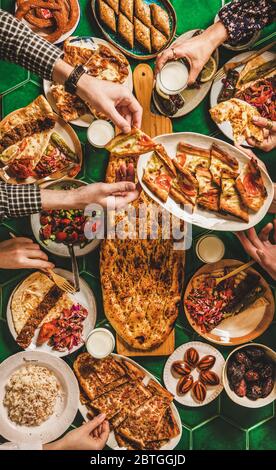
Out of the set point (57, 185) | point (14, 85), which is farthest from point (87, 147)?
point (14, 85)

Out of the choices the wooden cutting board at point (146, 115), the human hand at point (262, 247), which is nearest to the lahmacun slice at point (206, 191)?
the human hand at point (262, 247)

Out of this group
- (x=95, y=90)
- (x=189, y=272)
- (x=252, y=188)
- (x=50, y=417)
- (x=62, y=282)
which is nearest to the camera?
(x=95, y=90)

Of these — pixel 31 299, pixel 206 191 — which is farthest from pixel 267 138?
pixel 31 299

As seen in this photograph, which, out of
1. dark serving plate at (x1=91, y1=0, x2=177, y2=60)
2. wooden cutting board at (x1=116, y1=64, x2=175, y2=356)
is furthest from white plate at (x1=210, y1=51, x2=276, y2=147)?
dark serving plate at (x1=91, y1=0, x2=177, y2=60)

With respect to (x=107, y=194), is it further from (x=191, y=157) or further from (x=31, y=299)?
(x=31, y=299)

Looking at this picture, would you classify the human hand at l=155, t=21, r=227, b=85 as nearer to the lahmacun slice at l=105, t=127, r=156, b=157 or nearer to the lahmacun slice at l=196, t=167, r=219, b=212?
the lahmacun slice at l=105, t=127, r=156, b=157
